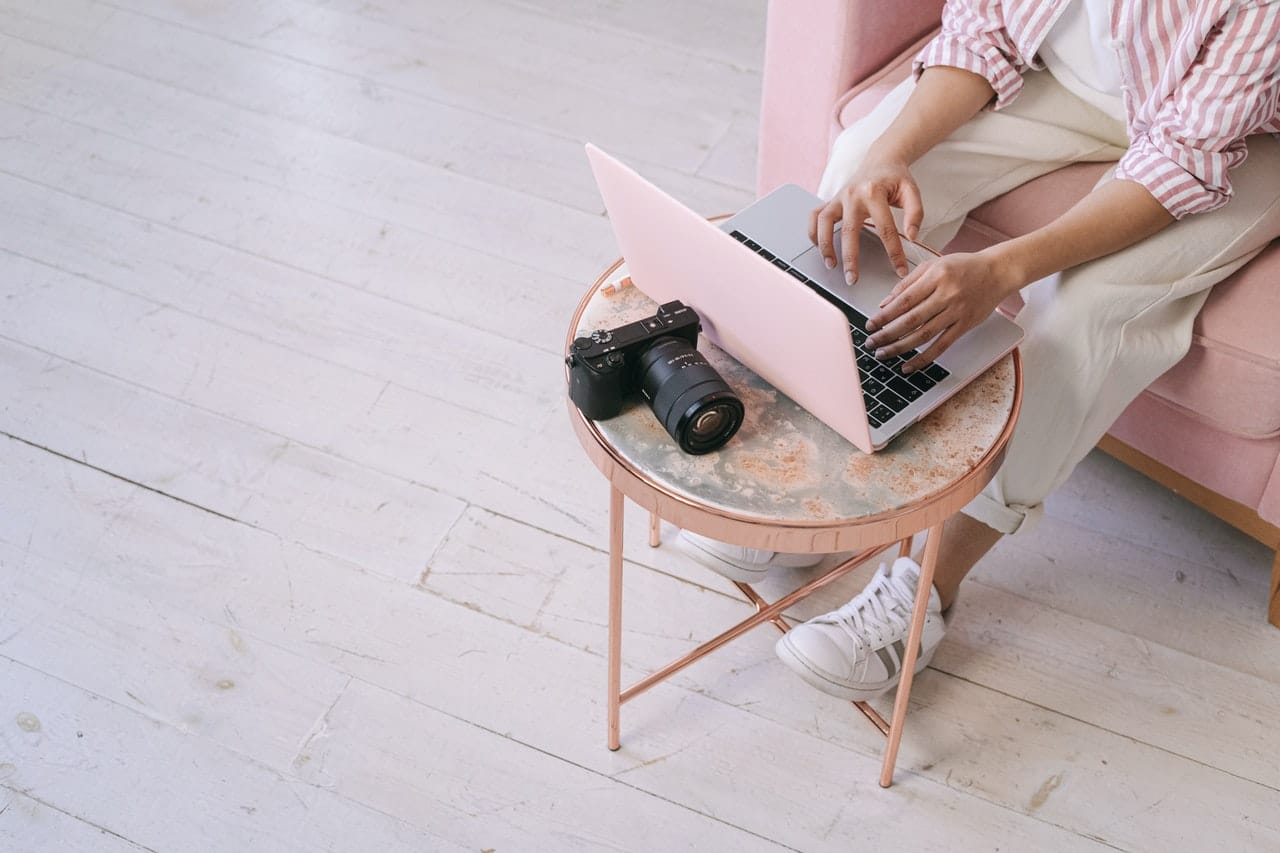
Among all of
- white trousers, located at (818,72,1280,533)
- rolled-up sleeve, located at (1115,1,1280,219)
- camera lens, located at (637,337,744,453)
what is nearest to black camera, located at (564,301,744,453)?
camera lens, located at (637,337,744,453)

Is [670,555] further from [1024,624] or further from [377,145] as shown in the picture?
[377,145]

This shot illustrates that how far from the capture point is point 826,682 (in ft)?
3.93

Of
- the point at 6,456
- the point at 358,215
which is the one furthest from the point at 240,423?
the point at 358,215

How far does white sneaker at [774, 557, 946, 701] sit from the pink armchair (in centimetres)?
31

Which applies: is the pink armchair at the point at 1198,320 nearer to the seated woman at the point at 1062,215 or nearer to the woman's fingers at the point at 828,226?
the seated woman at the point at 1062,215

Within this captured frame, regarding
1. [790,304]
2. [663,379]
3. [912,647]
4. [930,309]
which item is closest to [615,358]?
[663,379]

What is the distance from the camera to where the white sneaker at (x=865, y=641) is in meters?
1.20

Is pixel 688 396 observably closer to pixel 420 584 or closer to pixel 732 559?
pixel 732 559

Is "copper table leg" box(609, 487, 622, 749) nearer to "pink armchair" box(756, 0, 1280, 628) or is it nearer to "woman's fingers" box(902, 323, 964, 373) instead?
"woman's fingers" box(902, 323, 964, 373)

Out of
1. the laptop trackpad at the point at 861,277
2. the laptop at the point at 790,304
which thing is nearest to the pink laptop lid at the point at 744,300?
the laptop at the point at 790,304

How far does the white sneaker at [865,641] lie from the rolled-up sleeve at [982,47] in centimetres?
51

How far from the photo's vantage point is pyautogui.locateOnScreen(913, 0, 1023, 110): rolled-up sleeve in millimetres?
1206

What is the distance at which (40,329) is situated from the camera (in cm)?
161

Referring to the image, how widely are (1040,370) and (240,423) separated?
0.96m
